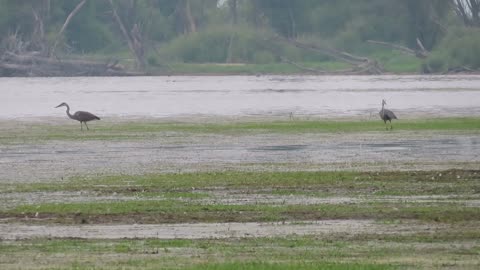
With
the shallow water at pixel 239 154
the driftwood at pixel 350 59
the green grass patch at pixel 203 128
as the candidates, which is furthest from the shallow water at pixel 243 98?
the shallow water at pixel 239 154

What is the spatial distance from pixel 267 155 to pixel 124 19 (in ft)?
278

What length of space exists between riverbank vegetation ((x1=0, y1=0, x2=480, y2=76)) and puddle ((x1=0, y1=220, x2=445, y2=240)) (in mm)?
77477

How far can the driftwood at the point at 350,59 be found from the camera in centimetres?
9500

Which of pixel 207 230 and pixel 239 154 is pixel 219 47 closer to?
pixel 239 154

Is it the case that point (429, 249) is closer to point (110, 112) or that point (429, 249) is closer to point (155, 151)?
point (155, 151)

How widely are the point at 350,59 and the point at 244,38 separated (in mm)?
8585

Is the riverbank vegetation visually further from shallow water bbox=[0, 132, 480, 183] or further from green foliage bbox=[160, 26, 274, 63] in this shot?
shallow water bbox=[0, 132, 480, 183]

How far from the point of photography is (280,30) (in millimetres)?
111688

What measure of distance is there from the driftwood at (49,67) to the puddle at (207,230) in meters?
Answer: 80.5

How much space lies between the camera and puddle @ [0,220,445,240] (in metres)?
15.0

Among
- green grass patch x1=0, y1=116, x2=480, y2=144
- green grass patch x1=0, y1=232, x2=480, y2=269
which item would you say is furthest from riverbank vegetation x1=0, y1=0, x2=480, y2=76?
green grass patch x1=0, y1=232, x2=480, y2=269

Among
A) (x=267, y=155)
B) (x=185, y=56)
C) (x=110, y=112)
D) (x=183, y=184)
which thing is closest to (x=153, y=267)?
(x=183, y=184)

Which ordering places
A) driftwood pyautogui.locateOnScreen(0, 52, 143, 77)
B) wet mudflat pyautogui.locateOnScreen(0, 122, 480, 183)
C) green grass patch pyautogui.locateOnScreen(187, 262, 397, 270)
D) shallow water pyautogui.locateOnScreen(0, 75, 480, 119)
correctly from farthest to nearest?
driftwood pyautogui.locateOnScreen(0, 52, 143, 77) < shallow water pyautogui.locateOnScreen(0, 75, 480, 119) < wet mudflat pyautogui.locateOnScreen(0, 122, 480, 183) < green grass patch pyautogui.locateOnScreen(187, 262, 397, 270)

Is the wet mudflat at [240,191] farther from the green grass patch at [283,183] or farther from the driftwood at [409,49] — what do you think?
the driftwood at [409,49]
